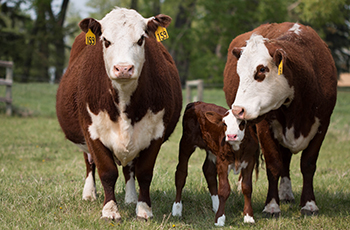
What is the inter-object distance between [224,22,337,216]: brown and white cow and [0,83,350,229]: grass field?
1.50 ft

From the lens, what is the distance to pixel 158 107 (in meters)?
4.18

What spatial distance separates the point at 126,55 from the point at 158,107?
80 centimetres

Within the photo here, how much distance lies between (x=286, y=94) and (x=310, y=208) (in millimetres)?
1387

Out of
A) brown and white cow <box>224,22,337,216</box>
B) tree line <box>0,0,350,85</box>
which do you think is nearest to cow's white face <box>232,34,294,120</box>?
brown and white cow <box>224,22,337,216</box>

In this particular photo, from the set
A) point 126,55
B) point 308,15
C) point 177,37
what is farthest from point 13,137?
point 177,37

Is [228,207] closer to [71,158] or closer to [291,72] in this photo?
[291,72]

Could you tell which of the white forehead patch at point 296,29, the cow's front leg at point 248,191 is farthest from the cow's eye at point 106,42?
the white forehead patch at point 296,29

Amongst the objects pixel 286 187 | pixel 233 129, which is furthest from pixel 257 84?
pixel 286 187

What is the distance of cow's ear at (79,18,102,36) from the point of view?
3.89m

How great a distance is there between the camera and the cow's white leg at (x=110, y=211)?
3.97 metres

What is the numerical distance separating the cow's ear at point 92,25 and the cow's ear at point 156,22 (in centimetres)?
51

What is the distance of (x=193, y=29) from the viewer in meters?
35.6

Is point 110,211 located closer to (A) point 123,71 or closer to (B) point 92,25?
(A) point 123,71

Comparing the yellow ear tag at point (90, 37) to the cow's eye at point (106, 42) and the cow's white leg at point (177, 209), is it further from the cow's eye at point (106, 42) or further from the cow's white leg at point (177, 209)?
the cow's white leg at point (177, 209)
